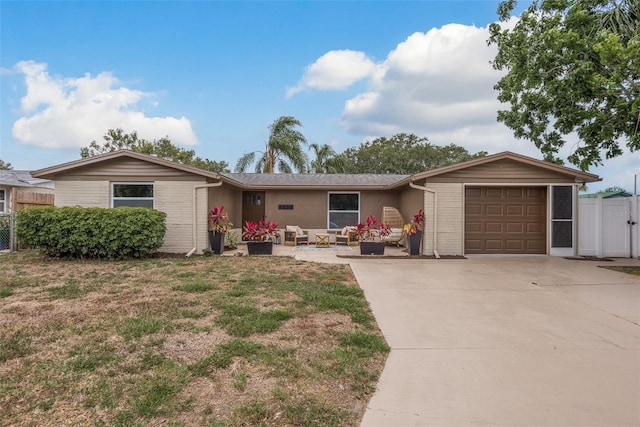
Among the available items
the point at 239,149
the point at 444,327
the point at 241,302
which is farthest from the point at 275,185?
the point at 444,327

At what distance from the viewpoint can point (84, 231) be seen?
847 cm

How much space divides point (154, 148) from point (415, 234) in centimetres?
2319

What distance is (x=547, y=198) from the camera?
33.3 ft

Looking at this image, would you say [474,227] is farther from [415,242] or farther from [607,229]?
[607,229]

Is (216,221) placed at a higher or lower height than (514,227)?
higher

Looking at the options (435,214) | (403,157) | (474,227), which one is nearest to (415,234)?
(435,214)

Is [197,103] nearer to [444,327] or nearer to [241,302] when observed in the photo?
[241,302]

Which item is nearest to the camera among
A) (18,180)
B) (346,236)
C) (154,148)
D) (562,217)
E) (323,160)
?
(562,217)

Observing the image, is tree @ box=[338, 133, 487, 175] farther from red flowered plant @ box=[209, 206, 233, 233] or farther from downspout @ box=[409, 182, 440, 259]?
red flowered plant @ box=[209, 206, 233, 233]

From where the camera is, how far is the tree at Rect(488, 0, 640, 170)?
711cm

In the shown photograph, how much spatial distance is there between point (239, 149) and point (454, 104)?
→ 11.8 metres

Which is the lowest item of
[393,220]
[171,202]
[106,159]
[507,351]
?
[507,351]

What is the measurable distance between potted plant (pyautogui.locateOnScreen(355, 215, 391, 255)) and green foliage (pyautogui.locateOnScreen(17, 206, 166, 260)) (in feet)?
19.2

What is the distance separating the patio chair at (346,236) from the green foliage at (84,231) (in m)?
6.89
